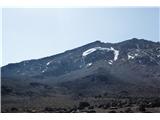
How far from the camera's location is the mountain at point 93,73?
97.4 feet

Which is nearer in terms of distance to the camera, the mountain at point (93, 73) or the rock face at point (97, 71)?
the mountain at point (93, 73)

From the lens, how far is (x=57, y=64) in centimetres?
4516

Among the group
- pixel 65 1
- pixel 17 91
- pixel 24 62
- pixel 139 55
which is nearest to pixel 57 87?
pixel 17 91

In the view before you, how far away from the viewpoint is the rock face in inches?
1228

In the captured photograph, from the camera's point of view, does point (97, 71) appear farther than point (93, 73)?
Yes

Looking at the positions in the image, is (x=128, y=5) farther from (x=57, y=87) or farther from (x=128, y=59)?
(x=128, y=59)

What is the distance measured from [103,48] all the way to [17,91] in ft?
86.6

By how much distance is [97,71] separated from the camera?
39406 mm

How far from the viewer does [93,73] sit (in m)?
38.4

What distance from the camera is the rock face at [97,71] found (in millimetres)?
31203

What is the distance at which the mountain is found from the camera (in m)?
29.7

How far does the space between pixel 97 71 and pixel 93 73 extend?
1.15 meters

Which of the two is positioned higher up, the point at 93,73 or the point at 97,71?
the point at 97,71

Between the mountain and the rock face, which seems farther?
the rock face
